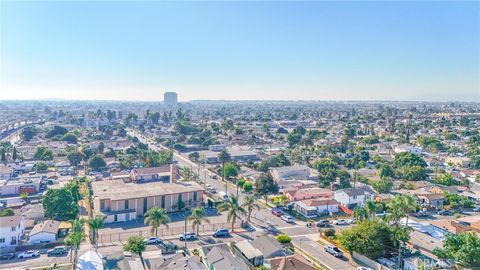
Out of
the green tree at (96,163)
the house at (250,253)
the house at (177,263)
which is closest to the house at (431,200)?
the house at (250,253)

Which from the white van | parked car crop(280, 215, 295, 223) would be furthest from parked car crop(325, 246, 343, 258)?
the white van

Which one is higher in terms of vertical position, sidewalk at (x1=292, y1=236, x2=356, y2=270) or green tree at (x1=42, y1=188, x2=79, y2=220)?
green tree at (x1=42, y1=188, x2=79, y2=220)

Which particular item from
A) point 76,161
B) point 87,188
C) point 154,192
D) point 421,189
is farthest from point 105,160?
point 421,189

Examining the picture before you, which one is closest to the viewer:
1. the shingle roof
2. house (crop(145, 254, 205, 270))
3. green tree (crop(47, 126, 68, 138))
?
house (crop(145, 254, 205, 270))

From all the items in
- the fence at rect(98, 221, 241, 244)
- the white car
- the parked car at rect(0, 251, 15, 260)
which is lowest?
the parked car at rect(0, 251, 15, 260)

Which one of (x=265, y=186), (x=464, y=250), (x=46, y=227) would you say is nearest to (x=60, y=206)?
(x=46, y=227)

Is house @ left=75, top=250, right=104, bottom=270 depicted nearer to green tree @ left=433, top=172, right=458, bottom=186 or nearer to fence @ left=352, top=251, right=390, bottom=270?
fence @ left=352, top=251, right=390, bottom=270

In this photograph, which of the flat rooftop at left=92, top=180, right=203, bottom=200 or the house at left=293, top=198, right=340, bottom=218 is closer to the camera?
the flat rooftop at left=92, top=180, right=203, bottom=200
